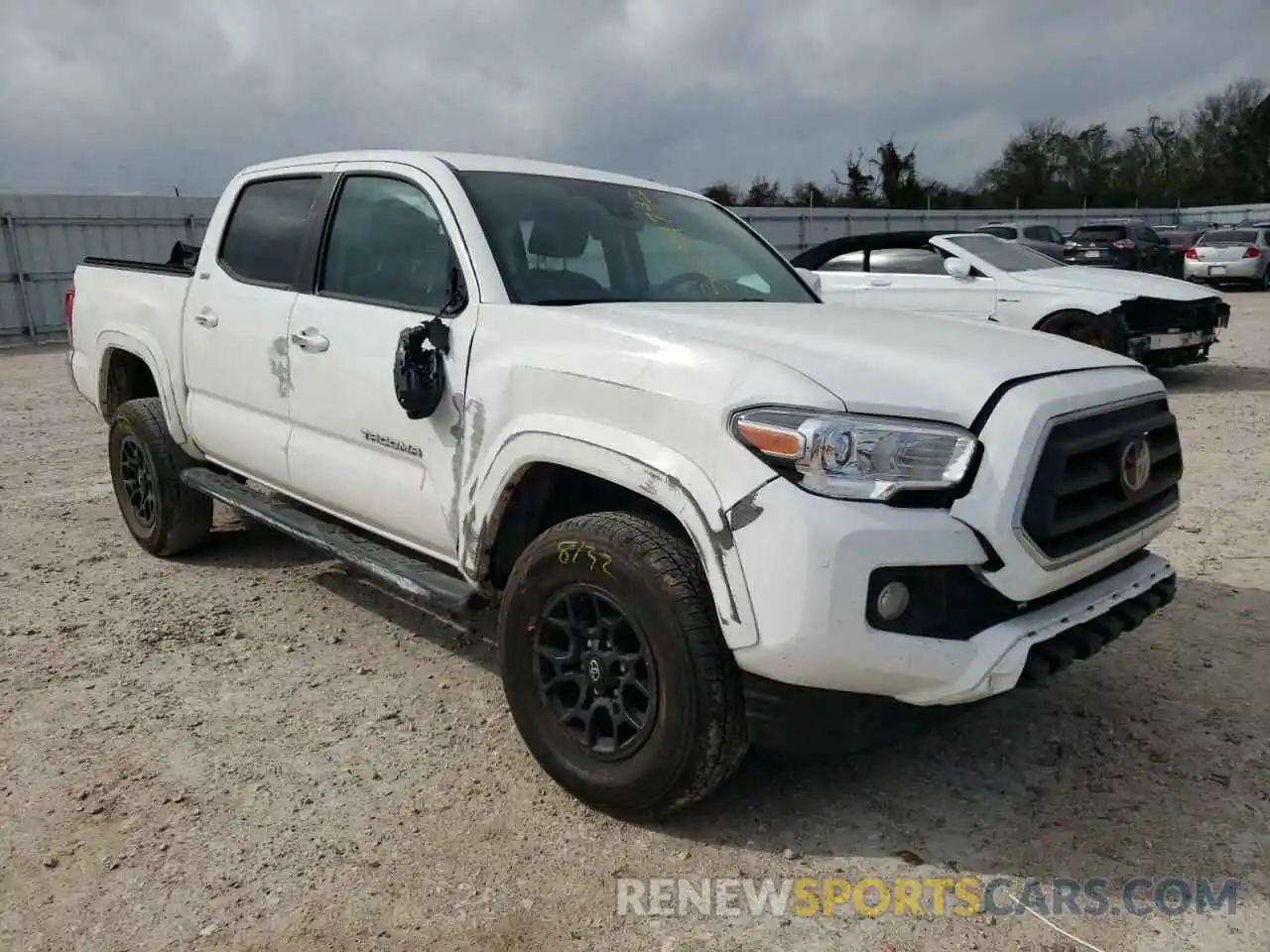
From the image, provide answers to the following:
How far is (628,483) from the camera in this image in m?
2.58

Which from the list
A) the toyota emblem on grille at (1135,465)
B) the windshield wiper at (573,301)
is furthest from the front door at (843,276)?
the toyota emblem on grille at (1135,465)

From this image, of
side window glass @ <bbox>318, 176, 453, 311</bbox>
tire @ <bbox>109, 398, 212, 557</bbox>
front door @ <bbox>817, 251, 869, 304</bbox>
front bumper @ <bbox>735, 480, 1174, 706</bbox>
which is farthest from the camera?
front door @ <bbox>817, 251, 869, 304</bbox>

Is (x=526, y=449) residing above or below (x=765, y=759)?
above

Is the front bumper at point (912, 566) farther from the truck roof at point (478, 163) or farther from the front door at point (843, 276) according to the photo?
the front door at point (843, 276)

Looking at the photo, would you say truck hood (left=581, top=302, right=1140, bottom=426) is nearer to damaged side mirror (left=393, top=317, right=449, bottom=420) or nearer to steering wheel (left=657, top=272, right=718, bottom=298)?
steering wheel (left=657, top=272, right=718, bottom=298)

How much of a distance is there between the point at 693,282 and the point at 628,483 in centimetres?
137

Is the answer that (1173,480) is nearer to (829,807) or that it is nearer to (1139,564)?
(1139,564)

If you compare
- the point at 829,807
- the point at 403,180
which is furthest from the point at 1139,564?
the point at 403,180

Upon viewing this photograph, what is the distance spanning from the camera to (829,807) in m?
2.89

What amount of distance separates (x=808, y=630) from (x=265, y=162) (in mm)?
3564

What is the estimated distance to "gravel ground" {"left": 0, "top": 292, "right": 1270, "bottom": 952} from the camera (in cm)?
241

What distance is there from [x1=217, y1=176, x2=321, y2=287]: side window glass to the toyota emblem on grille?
120 inches

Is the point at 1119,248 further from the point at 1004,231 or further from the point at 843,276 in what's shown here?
the point at 843,276

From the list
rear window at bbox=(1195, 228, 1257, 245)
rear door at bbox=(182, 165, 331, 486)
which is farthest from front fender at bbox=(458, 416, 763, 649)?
rear window at bbox=(1195, 228, 1257, 245)
